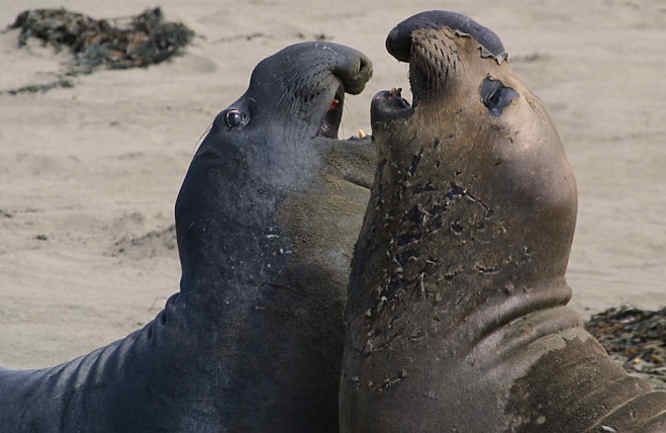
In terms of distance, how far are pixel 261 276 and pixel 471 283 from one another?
29.8 inches

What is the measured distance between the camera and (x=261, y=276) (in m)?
3.14

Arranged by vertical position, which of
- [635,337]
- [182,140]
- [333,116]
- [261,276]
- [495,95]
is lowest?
[182,140]

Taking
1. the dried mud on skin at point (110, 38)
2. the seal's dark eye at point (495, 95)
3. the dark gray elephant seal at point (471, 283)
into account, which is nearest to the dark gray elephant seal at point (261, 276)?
the dark gray elephant seal at point (471, 283)

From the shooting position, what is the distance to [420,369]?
8.16 feet

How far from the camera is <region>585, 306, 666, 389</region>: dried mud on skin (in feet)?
16.0

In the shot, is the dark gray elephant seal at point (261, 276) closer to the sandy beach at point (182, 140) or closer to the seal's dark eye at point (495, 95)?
the seal's dark eye at point (495, 95)

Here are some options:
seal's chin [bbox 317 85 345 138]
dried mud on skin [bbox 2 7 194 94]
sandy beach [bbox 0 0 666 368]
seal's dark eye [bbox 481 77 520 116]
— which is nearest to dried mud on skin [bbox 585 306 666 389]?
sandy beach [bbox 0 0 666 368]

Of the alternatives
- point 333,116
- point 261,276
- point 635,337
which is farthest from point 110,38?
point 261,276

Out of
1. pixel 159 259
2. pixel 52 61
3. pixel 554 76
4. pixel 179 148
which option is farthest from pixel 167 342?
pixel 52 61

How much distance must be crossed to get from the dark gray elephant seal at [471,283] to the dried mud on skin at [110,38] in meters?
9.63

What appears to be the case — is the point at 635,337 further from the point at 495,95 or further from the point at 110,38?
the point at 110,38

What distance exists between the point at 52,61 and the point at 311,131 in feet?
31.0

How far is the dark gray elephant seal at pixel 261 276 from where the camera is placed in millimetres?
3117

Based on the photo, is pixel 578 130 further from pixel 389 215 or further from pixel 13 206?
pixel 389 215
